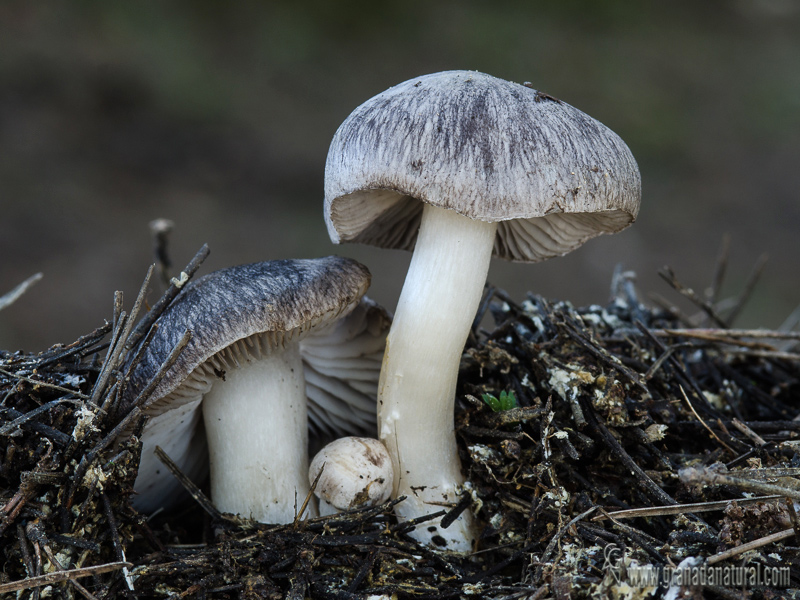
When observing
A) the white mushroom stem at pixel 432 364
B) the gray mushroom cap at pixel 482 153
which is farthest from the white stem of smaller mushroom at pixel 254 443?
the gray mushroom cap at pixel 482 153

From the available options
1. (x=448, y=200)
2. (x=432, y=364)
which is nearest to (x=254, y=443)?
(x=432, y=364)

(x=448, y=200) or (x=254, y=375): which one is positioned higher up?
(x=448, y=200)

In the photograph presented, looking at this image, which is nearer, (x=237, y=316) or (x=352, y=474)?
(x=237, y=316)

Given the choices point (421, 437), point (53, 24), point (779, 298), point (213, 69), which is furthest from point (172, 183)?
point (779, 298)

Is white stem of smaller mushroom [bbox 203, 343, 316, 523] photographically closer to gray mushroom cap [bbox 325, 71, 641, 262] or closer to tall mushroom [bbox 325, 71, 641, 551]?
tall mushroom [bbox 325, 71, 641, 551]

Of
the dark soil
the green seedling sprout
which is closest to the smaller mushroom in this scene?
the dark soil

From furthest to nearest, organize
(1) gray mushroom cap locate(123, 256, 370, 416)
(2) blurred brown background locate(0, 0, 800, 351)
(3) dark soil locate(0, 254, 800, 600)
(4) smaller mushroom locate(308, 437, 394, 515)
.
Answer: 1. (2) blurred brown background locate(0, 0, 800, 351)
2. (4) smaller mushroom locate(308, 437, 394, 515)
3. (1) gray mushroom cap locate(123, 256, 370, 416)
4. (3) dark soil locate(0, 254, 800, 600)

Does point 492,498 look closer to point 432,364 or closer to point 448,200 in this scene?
point 432,364
